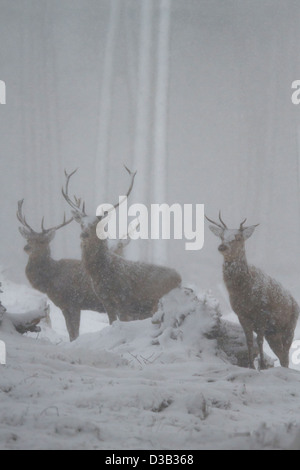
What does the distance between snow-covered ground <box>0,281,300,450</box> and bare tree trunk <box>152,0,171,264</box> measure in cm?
522

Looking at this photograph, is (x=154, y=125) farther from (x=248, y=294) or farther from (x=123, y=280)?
(x=248, y=294)

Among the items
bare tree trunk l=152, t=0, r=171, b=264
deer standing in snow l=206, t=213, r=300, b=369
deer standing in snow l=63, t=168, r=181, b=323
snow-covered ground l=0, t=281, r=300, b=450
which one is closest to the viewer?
snow-covered ground l=0, t=281, r=300, b=450

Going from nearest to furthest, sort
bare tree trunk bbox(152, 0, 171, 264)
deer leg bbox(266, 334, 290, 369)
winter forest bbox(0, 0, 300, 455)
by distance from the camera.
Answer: deer leg bbox(266, 334, 290, 369) → winter forest bbox(0, 0, 300, 455) → bare tree trunk bbox(152, 0, 171, 264)

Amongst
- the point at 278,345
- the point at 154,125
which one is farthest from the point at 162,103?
the point at 278,345

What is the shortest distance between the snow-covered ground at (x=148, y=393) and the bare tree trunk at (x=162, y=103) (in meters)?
5.22

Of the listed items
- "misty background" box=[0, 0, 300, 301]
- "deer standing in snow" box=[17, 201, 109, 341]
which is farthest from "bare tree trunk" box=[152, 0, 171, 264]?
"deer standing in snow" box=[17, 201, 109, 341]

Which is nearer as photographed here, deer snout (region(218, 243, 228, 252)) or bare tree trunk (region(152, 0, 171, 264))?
deer snout (region(218, 243, 228, 252))

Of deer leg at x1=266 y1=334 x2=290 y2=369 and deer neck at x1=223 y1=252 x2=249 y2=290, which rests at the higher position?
deer neck at x1=223 y1=252 x2=249 y2=290

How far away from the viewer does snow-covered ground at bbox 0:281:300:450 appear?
2072mm

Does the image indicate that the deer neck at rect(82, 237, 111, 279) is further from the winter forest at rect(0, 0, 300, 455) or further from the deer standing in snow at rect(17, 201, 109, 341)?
the winter forest at rect(0, 0, 300, 455)

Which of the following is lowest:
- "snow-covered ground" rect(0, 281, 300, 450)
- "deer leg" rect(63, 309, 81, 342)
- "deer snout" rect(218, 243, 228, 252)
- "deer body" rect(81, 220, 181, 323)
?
"deer leg" rect(63, 309, 81, 342)

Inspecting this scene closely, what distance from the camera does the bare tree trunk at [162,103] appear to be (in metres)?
9.67

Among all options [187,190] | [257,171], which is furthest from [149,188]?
[257,171]

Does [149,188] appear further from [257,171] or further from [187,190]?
[257,171]
